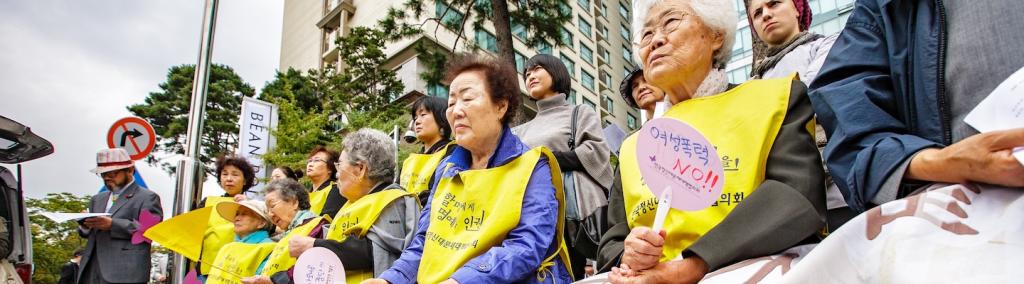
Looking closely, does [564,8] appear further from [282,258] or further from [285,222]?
[282,258]

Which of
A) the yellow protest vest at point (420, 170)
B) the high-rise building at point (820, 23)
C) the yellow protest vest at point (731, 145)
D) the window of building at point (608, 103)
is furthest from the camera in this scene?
the window of building at point (608, 103)

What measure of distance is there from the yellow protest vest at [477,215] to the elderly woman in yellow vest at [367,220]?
2.07 ft

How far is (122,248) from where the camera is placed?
19.6ft

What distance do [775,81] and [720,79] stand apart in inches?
9.1

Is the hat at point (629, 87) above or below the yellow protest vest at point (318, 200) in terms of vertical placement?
above

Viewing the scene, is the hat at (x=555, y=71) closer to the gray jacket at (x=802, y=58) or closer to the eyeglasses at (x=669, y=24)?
the gray jacket at (x=802, y=58)

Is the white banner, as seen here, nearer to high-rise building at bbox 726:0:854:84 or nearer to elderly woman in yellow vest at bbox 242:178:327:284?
elderly woman in yellow vest at bbox 242:178:327:284

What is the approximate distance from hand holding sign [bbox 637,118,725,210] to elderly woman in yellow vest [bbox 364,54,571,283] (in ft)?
2.96

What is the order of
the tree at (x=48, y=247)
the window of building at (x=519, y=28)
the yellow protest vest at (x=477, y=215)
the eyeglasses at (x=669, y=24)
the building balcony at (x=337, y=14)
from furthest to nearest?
the building balcony at (x=337, y=14) → the tree at (x=48, y=247) → the window of building at (x=519, y=28) → the yellow protest vest at (x=477, y=215) → the eyeglasses at (x=669, y=24)

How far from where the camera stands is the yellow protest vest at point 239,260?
4153 millimetres

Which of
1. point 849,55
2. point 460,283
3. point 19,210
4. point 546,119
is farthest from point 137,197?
point 849,55

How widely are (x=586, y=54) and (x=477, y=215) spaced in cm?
4183

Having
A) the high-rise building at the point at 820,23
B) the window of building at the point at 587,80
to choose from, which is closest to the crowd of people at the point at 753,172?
the high-rise building at the point at 820,23

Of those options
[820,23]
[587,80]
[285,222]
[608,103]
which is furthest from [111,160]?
[608,103]
